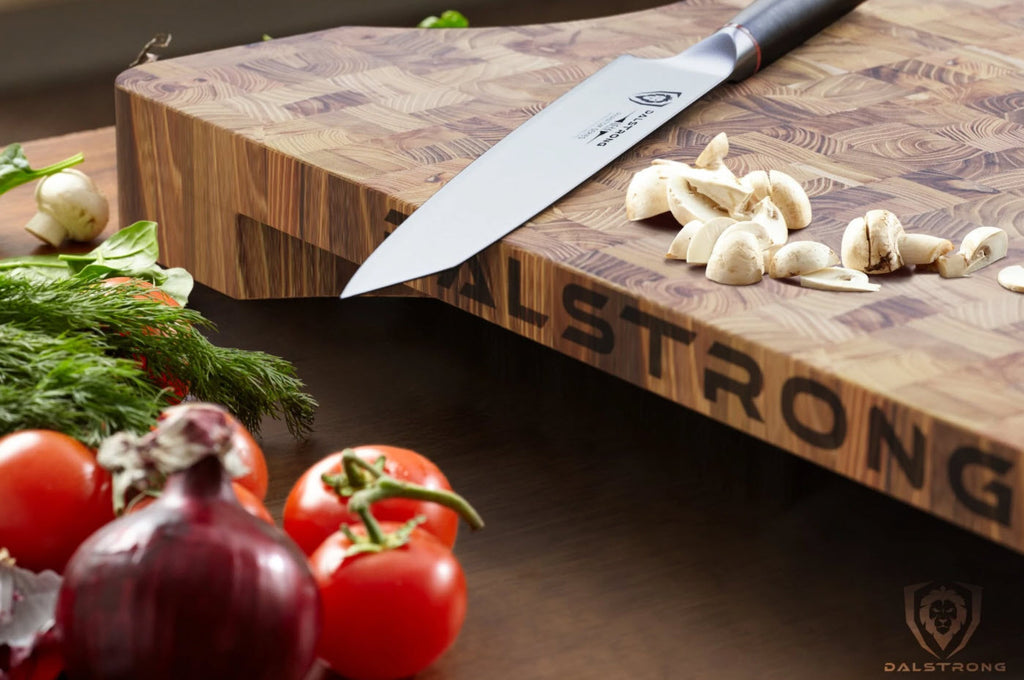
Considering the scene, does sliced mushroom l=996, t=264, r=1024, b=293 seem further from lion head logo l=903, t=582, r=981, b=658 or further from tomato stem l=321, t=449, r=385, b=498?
tomato stem l=321, t=449, r=385, b=498

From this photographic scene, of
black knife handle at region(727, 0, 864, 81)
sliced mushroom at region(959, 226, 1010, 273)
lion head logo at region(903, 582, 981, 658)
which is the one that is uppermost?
black knife handle at region(727, 0, 864, 81)

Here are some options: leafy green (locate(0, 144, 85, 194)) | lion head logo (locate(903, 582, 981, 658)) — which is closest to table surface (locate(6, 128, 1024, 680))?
lion head logo (locate(903, 582, 981, 658))

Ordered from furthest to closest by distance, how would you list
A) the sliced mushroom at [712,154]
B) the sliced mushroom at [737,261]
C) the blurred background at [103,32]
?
the blurred background at [103,32] < the sliced mushroom at [712,154] < the sliced mushroom at [737,261]

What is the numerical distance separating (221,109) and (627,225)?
0.33 meters

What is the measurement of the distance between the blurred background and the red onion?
1.31 meters

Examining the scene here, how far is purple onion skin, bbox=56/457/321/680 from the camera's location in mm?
458

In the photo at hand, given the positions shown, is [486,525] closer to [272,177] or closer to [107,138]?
[272,177]

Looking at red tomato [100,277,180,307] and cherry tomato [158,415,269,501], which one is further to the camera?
red tomato [100,277,180,307]

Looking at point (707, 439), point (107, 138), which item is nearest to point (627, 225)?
point (707, 439)

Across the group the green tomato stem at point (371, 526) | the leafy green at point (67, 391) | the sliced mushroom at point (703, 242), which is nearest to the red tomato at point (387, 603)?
the green tomato stem at point (371, 526)

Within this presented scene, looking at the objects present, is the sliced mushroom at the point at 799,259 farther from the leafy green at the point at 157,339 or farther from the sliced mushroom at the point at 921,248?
the leafy green at the point at 157,339

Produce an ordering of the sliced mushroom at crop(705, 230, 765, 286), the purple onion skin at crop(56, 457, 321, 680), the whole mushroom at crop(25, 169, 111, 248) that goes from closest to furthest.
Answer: the purple onion skin at crop(56, 457, 321, 680) → the sliced mushroom at crop(705, 230, 765, 286) → the whole mushroom at crop(25, 169, 111, 248)

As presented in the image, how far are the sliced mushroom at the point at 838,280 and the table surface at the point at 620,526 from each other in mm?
93

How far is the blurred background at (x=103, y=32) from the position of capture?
185cm
